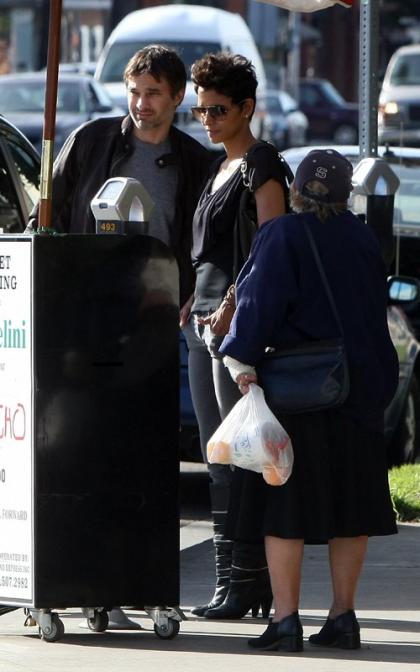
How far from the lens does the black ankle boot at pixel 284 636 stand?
5711mm

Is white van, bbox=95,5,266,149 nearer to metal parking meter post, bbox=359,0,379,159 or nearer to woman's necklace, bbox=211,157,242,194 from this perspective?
metal parking meter post, bbox=359,0,379,159

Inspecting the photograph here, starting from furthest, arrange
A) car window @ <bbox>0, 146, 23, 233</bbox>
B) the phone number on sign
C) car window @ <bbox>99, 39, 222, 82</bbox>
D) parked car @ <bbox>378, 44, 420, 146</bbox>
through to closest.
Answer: parked car @ <bbox>378, 44, 420, 146</bbox> < car window @ <bbox>99, 39, 222, 82</bbox> < car window @ <bbox>0, 146, 23, 233</bbox> < the phone number on sign

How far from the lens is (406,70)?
36.5 m

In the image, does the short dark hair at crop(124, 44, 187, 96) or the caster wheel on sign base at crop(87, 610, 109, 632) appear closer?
the caster wheel on sign base at crop(87, 610, 109, 632)

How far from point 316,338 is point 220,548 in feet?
3.69

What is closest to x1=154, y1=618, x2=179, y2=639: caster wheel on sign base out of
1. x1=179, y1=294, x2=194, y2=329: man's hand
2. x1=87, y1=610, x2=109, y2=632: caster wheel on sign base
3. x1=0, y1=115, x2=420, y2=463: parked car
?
x1=87, y1=610, x2=109, y2=632: caster wheel on sign base

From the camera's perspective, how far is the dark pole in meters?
5.95

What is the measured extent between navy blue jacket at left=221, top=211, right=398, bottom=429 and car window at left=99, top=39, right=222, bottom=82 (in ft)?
75.9

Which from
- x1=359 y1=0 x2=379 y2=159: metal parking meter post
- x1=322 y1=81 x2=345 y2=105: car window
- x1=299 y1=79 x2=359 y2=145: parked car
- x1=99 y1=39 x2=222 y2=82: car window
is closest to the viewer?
x1=359 y1=0 x2=379 y2=159: metal parking meter post

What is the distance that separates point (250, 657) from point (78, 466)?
83 centimetres

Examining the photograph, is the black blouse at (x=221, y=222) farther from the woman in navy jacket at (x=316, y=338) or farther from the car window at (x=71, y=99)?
the car window at (x=71, y=99)

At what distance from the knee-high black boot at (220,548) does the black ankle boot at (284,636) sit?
0.61 m

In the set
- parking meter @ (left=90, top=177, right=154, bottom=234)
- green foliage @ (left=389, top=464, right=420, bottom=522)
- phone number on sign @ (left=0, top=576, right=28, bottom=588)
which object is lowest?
green foliage @ (left=389, top=464, right=420, bottom=522)

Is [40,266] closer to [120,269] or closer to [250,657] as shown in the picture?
[120,269]
